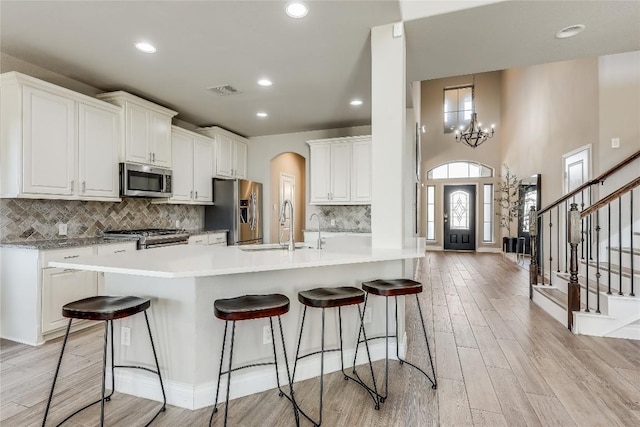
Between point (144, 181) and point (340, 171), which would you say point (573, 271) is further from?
point (144, 181)

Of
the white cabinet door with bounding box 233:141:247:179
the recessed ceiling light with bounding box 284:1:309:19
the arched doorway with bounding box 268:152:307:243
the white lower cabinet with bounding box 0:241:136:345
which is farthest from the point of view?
the arched doorway with bounding box 268:152:307:243

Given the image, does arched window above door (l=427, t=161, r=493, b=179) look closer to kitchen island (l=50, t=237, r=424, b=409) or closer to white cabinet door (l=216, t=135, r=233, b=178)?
white cabinet door (l=216, t=135, r=233, b=178)

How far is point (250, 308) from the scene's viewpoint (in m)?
1.79

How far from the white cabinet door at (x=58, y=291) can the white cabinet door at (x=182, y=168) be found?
1.81 m

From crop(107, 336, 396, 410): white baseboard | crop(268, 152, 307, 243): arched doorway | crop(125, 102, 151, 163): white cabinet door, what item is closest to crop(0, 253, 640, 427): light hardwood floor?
crop(107, 336, 396, 410): white baseboard

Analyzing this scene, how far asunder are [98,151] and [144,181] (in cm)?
64

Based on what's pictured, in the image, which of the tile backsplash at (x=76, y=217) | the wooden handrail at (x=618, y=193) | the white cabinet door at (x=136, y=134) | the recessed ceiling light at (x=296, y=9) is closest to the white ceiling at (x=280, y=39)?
the recessed ceiling light at (x=296, y=9)

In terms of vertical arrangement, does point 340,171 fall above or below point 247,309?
above

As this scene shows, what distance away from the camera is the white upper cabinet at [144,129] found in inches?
159

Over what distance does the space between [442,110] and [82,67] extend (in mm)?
9585

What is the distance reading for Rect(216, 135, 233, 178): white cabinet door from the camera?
575cm

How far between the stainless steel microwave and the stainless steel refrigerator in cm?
106

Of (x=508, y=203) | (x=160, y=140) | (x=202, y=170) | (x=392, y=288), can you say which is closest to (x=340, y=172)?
(x=202, y=170)

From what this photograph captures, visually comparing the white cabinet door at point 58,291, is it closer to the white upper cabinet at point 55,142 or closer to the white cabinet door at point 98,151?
the white upper cabinet at point 55,142
